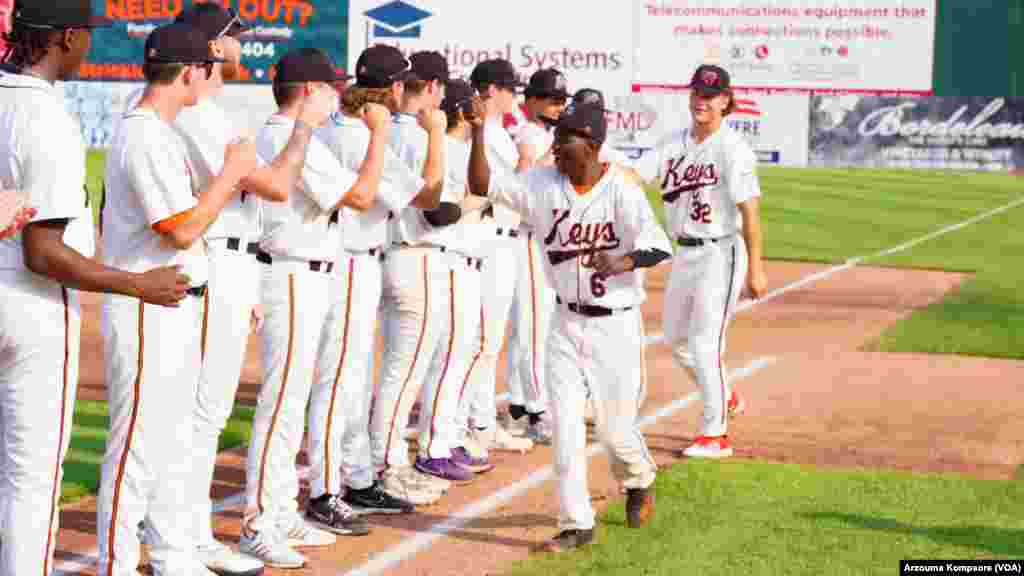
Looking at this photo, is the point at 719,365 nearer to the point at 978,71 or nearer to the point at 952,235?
the point at 952,235

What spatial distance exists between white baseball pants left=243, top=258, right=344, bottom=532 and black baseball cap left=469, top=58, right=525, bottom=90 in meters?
2.67

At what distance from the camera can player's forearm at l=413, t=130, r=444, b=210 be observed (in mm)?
7797

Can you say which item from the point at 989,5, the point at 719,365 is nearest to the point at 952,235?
the point at 989,5

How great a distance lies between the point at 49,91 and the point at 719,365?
5.59 meters

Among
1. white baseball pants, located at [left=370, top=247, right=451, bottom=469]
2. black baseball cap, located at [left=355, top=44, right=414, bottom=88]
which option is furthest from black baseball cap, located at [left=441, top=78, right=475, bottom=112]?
black baseball cap, located at [left=355, top=44, right=414, bottom=88]

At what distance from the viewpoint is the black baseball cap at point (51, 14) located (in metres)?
5.16

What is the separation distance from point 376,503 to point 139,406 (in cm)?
235

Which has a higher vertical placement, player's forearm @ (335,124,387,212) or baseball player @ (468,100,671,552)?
player's forearm @ (335,124,387,212)

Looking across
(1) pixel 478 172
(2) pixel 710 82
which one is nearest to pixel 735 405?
(2) pixel 710 82

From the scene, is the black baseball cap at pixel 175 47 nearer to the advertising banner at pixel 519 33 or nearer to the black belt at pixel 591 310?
the black belt at pixel 591 310

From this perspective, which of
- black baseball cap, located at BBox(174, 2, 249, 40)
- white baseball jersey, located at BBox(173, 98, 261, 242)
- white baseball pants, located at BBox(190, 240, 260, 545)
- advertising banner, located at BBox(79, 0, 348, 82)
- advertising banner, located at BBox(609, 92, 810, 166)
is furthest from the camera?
advertising banner, located at BBox(79, 0, 348, 82)

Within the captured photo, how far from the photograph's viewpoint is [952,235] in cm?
2675

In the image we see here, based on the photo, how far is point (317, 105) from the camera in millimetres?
6848

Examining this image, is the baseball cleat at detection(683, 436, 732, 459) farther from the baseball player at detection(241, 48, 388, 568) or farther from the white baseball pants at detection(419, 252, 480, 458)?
the baseball player at detection(241, 48, 388, 568)
